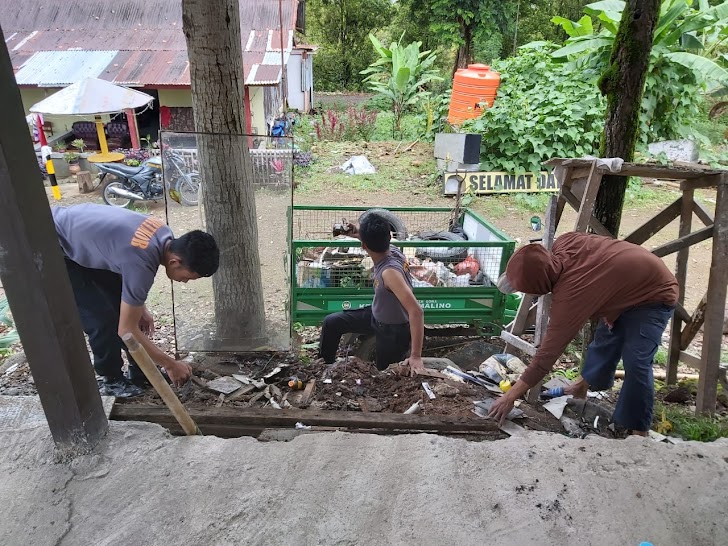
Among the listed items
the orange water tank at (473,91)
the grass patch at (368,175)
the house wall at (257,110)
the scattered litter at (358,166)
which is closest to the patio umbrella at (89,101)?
the house wall at (257,110)

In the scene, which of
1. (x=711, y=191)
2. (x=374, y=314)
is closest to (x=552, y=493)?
(x=374, y=314)

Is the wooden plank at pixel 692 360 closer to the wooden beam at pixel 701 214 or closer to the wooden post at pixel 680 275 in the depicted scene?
the wooden post at pixel 680 275

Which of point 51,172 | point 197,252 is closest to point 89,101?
point 51,172

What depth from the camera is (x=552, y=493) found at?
6.52ft

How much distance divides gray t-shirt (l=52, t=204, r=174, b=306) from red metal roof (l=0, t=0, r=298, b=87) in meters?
10.4

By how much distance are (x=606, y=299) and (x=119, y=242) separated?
2723 millimetres

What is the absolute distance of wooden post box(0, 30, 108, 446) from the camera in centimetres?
158

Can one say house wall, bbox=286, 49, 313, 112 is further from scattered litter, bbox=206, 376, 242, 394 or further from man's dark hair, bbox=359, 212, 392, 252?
scattered litter, bbox=206, 376, 242, 394

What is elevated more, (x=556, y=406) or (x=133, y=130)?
(x=133, y=130)

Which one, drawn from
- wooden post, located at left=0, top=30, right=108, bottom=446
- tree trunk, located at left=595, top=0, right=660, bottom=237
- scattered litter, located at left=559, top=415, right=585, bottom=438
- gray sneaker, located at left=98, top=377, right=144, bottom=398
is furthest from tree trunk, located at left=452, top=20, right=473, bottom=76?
wooden post, located at left=0, top=30, right=108, bottom=446

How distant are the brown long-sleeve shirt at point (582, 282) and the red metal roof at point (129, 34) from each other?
11.2 m

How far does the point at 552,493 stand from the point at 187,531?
1380mm

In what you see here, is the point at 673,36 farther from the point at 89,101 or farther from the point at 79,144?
the point at 79,144

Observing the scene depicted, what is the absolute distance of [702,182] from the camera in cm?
343
